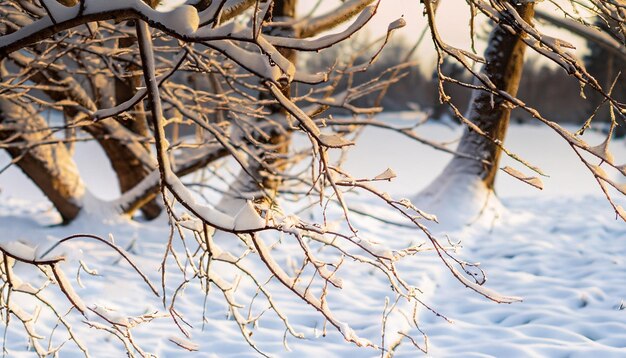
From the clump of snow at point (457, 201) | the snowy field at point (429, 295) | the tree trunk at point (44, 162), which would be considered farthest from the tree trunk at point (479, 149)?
the tree trunk at point (44, 162)

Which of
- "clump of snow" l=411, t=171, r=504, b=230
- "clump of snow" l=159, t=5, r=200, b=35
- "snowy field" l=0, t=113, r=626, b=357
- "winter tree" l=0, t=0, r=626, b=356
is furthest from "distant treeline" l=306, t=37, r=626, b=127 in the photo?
"clump of snow" l=159, t=5, r=200, b=35

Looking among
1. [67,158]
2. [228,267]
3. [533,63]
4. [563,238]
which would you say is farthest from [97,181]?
[533,63]

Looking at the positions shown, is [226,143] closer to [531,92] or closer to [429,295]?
[429,295]

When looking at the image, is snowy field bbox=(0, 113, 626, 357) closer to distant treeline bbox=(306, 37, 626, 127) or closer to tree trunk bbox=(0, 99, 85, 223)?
tree trunk bbox=(0, 99, 85, 223)

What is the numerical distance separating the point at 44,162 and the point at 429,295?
371 cm

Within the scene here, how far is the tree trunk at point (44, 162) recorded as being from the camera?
18.9ft

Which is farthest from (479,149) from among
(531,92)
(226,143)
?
(531,92)

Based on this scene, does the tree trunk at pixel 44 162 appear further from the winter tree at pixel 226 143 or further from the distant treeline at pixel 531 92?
the distant treeline at pixel 531 92

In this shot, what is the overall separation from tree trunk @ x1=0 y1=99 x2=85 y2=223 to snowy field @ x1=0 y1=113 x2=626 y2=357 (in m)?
0.24

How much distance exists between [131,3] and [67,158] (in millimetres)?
5262

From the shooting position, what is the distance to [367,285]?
5309 mm

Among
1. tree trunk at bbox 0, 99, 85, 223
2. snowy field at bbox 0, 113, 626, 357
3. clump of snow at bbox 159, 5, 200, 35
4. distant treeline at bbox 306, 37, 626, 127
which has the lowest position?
clump of snow at bbox 159, 5, 200, 35

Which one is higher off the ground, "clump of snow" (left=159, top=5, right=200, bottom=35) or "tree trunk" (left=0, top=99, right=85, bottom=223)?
"tree trunk" (left=0, top=99, right=85, bottom=223)

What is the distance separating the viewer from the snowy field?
3.85 meters
